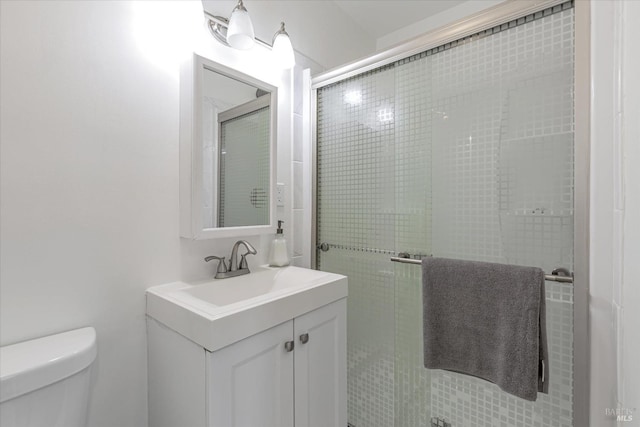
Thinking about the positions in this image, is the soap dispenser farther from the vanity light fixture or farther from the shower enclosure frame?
the shower enclosure frame

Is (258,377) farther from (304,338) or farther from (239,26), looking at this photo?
(239,26)

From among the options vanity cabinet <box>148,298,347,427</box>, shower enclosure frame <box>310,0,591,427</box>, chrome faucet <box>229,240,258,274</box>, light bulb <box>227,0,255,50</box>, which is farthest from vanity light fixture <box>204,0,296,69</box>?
vanity cabinet <box>148,298,347,427</box>

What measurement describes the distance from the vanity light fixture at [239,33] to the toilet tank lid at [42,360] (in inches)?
45.0

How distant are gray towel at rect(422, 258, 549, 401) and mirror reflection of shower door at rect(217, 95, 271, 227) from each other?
763mm

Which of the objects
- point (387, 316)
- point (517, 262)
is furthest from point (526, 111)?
point (387, 316)

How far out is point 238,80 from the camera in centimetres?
128

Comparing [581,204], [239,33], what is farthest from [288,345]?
[239,33]

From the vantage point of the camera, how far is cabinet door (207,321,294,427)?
2.64ft

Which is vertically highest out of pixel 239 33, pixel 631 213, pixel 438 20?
pixel 438 20

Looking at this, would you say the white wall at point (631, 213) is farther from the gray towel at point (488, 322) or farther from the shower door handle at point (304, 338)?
the shower door handle at point (304, 338)

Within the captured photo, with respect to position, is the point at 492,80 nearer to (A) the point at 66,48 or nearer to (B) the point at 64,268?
(A) the point at 66,48

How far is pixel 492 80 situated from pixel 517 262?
661mm

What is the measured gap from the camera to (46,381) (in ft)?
2.30

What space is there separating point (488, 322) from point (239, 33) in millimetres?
1411
